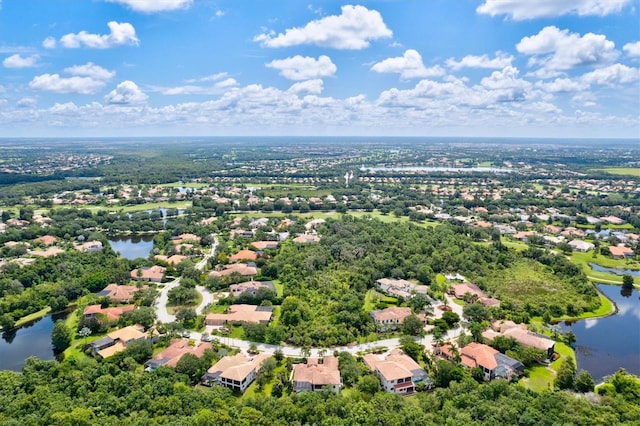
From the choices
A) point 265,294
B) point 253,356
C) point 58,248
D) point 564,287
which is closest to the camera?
point 253,356

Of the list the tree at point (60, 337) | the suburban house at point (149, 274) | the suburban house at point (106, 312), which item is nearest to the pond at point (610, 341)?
the suburban house at point (106, 312)

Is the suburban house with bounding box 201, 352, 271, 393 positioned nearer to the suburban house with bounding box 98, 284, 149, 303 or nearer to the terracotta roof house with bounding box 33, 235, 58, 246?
the suburban house with bounding box 98, 284, 149, 303

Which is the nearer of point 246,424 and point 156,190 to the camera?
point 246,424

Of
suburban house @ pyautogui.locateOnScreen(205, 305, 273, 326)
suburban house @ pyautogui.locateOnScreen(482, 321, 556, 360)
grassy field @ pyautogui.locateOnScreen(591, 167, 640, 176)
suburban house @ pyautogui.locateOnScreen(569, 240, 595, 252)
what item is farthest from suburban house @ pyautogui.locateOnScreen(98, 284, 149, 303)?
grassy field @ pyautogui.locateOnScreen(591, 167, 640, 176)

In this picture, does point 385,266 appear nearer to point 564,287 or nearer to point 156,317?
point 564,287

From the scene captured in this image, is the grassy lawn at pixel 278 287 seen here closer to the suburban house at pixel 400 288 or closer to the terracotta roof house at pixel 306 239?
the suburban house at pixel 400 288

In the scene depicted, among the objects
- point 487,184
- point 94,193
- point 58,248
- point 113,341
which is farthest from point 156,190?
point 487,184
